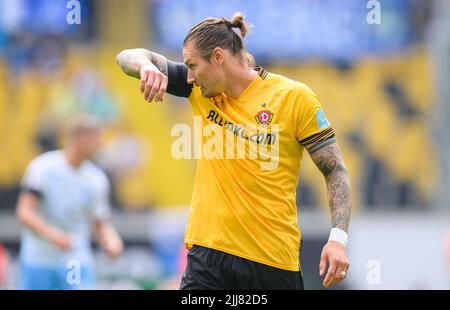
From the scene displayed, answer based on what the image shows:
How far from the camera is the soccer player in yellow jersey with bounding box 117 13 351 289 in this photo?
201 inches

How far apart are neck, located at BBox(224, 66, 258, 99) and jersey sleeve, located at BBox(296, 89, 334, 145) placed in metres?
0.34

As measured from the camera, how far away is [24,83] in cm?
1648

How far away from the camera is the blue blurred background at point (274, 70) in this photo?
14805 mm

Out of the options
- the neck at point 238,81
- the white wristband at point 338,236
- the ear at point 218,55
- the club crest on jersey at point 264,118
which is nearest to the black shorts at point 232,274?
the white wristband at point 338,236

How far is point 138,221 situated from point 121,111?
2.56 metres

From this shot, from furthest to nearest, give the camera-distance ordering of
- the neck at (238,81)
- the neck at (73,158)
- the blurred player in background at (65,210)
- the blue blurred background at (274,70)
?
the blue blurred background at (274,70) < the neck at (73,158) < the blurred player in background at (65,210) < the neck at (238,81)

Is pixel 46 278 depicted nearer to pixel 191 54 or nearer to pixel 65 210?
pixel 65 210

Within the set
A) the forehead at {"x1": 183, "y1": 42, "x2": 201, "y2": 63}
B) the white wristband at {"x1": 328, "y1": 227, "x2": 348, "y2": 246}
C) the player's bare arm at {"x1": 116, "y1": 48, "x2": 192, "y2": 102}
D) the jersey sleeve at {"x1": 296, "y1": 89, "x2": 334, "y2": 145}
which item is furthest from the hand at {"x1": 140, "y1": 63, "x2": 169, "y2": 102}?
the white wristband at {"x1": 328, "y1": 227, "x2": 348, "y2": 246}

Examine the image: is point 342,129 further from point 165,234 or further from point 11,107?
point 11,107

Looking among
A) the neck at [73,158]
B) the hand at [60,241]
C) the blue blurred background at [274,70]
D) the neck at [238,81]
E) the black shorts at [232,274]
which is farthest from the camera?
the blue blurred background at [274,70]

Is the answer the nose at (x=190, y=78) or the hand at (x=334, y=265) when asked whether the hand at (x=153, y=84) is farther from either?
the hand at (x=334, y=265)

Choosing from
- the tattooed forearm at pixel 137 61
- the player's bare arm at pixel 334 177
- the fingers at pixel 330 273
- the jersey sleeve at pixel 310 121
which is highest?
the tattooed forearm at pixel 137 61
